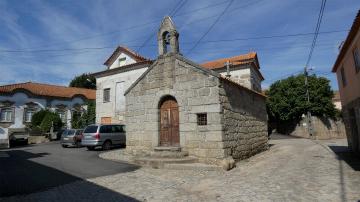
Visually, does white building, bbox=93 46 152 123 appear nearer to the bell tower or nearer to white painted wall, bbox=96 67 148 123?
white painted wall, bbox=96 67 148 123

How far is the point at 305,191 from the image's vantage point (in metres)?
6.20

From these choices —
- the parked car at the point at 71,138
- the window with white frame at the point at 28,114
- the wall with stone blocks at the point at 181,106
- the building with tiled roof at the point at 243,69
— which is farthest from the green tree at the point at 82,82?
the wall with stone blocks at the point at 181,106

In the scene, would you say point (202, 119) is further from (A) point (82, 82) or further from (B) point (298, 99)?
(A) point (82, 82)

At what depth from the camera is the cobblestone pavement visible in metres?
5.94

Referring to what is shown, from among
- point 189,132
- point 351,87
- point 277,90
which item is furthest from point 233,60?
point 189,132

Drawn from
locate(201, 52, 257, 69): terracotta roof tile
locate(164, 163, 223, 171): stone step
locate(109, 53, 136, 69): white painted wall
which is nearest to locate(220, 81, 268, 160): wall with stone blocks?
locate(164, 163, 223, 171): stone step

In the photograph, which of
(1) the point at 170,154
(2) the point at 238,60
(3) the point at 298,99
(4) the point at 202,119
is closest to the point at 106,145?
(1) the point at 170,154

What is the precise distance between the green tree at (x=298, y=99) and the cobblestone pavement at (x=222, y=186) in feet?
73.9

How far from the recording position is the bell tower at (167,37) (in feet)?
39.1

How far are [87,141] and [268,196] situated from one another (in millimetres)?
13080

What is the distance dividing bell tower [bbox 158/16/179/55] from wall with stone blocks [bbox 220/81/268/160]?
297 centimetres

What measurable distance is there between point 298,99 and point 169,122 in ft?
76.0

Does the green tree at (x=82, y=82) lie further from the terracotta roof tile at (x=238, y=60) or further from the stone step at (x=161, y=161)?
the stone step at (x=161, y=161)

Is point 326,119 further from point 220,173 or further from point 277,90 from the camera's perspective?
point 220,173
